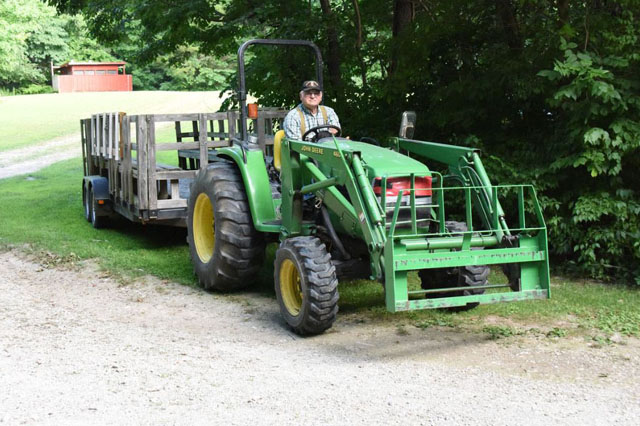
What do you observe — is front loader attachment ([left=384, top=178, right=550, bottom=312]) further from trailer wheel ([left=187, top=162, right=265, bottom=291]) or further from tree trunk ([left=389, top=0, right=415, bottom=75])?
tree trunk ([left=389, top=0, right=415, bottom=75])

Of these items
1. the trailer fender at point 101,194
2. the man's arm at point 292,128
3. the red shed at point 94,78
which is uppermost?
the red shed at point 94,78

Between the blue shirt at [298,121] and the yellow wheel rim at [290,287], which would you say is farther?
the blue shirt at [298,121]

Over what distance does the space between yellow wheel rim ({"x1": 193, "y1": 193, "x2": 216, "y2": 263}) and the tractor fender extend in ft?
2.58

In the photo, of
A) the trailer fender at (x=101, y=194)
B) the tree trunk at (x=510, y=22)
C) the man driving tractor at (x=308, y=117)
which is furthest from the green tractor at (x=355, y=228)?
the trailer fender at (x=101, y=194)

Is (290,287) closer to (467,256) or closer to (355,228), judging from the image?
(355,228)

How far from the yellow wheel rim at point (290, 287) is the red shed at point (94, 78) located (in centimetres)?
5623

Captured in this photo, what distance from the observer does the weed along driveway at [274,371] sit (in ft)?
15.4

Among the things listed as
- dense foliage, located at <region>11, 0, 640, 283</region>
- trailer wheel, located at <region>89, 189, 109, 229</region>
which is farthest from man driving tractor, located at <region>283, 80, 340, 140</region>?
trailer wheel, located at <region>89, 189, 109, 229</region>

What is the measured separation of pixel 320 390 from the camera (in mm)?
5105

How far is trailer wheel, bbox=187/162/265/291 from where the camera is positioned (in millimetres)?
7566

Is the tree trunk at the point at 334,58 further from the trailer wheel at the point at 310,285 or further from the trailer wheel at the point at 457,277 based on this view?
the trailer wheel at the point at 310,285

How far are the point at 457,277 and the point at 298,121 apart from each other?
195cm

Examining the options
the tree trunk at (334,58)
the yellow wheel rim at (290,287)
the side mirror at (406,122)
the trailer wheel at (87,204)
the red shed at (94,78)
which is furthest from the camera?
the red shed at (94,78)

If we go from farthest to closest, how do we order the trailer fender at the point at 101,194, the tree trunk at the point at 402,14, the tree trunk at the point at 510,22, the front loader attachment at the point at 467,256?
the trailer fender at the point at 101,194, the tree trunk at the point at 402,14, the tree trunk at the point at 510,22, the front loader attachment at the point at 467,256
